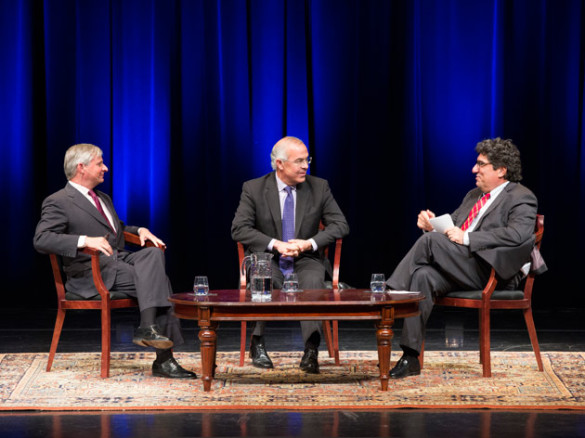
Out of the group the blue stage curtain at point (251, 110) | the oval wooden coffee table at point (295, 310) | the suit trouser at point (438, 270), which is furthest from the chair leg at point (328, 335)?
the blue stage curtain at point (251, 110)

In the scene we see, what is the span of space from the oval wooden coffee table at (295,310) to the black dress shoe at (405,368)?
0.93ft

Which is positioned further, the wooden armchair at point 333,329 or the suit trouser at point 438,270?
the wooden armchair at point 333,329

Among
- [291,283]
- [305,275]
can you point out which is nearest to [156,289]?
[291,283]

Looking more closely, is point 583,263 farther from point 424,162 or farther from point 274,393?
point 274,393

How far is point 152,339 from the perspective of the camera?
3.76 m

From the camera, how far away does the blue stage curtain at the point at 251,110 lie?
6590 mm

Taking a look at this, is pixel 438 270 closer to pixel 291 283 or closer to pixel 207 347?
pixel 291 283

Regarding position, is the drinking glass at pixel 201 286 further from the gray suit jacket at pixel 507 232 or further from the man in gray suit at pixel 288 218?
the gray suit jacket at pixel 507 232

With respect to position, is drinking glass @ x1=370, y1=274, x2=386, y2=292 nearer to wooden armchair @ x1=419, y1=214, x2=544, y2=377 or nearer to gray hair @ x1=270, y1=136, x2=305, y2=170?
wooden armchair @ x1=419, y1=214, x2=544, y2=377

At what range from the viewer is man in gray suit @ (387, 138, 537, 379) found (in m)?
3.94

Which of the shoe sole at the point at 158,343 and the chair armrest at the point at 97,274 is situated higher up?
the chair armrest at the point at 97,274

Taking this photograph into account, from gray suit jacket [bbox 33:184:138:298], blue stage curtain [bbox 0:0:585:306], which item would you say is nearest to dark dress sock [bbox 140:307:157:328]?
gray suit jacket [bbox 33:184:138:298]

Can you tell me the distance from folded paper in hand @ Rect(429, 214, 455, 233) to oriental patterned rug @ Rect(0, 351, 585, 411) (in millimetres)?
661

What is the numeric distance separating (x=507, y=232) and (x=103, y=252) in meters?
1.85
